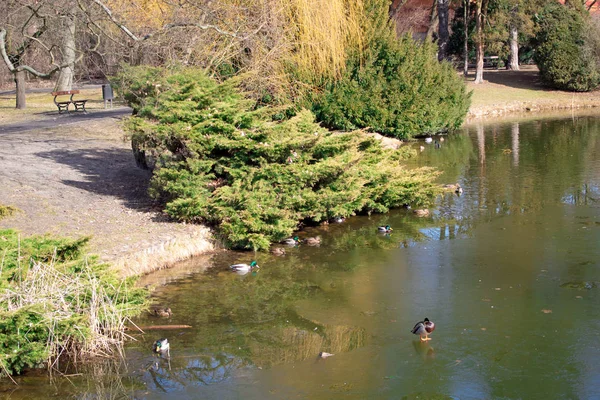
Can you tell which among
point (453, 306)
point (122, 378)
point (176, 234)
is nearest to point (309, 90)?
point (176, 234)

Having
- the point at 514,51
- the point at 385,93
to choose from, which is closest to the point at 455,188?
the point at 385,93

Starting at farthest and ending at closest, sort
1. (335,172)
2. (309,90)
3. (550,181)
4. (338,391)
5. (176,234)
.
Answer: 1. (309,90)
2. (550,181)
3. (335,172)
4. (176,234)
5. (338,391)

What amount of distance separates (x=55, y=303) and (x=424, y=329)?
408 centimetres

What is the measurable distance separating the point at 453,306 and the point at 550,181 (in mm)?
8401

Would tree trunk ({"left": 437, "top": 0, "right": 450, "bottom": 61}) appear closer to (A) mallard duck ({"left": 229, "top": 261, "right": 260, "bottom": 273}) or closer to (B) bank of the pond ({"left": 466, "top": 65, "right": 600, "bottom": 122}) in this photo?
(B) bank of the pond ({"left": 466, "top": 65, "right": 600, "bottom": 122})

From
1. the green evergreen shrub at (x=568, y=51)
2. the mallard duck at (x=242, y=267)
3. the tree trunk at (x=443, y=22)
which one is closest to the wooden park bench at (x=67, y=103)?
the mallard duck at (x=242, y=267)

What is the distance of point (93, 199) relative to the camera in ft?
43.5

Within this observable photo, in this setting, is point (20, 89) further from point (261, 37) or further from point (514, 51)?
point (514, 51)

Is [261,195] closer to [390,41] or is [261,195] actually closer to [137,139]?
[137,139]

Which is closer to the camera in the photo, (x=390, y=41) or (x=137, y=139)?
(x=137, y=139)

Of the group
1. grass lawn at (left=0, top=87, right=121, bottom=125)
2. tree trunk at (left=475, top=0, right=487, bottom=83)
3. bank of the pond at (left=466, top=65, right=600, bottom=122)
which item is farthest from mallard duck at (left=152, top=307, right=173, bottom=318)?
tree trunk at (left=475, top=0, right=487, bottom=83)

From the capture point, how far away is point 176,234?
11.8m

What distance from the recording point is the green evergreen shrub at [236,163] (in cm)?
1227

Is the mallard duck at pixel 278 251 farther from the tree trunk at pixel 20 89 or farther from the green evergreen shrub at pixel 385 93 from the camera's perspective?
the tree trunk at pixel 20 89
